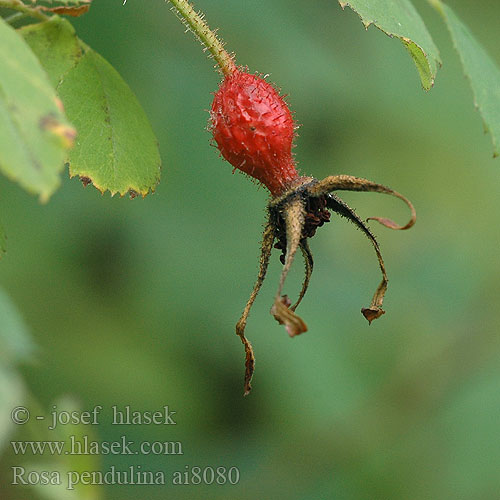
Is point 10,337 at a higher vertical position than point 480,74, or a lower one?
lower

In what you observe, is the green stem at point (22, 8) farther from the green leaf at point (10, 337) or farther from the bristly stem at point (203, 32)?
the green leaf at point (10, 337)

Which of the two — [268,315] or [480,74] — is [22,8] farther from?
[268,315]

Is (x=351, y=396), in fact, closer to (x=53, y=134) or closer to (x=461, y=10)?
(x=461, y=10)

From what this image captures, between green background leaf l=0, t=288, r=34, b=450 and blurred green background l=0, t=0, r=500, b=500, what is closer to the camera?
green background leaf l=0, t=288, r=34, b=450

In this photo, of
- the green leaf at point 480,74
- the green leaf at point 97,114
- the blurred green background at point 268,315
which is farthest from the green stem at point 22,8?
the blurred green background at point 268,315

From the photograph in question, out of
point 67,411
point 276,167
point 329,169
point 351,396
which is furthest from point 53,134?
point 351,396

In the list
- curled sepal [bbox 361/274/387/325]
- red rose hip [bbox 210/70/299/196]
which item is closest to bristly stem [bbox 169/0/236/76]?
red rose hip [bbox 210/70/299/196]

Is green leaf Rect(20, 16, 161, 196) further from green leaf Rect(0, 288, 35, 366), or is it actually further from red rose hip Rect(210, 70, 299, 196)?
green leaf Rect(0, 288, 35, 366)

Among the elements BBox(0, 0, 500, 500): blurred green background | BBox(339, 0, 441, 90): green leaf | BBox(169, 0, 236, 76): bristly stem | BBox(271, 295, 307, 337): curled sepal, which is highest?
BBox(339, 0, 441, 90): green leaf

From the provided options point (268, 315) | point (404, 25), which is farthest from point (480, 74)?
point (268, 315)
